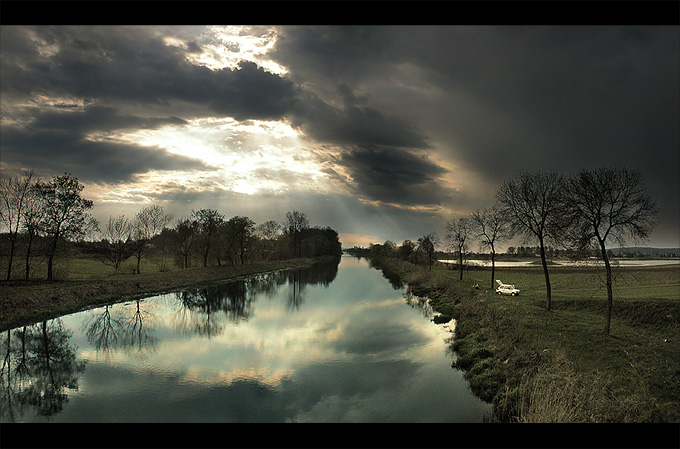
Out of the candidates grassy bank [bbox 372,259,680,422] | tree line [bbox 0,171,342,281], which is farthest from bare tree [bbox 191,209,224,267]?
grassy bank [bbox 372,259,680,422]

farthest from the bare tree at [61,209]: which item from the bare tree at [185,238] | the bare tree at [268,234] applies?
the bare tree at [268,234]

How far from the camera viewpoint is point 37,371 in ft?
39.7

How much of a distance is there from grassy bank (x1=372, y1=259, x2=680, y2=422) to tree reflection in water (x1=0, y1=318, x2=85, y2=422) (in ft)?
42.6

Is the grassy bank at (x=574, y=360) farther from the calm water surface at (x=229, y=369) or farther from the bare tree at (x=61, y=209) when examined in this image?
the bare tree at (x=61, y=209)

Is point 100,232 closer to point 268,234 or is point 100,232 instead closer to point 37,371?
point 37,371

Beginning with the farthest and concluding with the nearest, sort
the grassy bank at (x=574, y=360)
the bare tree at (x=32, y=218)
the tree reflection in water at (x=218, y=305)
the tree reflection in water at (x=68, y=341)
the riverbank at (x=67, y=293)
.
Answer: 1. the bare tree at (x=32, y=218)
2. the tree reflection in water at (x=218, y=305)
3. the riverbank at (x=67, y=293)
4. the tree reflection in water at (x=68, y=341)
5. the grassy bank at (x=574, y=360)

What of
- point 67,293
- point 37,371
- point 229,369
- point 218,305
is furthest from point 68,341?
point 218,305

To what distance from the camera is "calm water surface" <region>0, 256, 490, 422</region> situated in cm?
962

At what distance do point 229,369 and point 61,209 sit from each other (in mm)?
27240

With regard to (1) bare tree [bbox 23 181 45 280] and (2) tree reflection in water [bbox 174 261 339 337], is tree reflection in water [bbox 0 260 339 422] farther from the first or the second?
(1) bare tree [bbox 23 181 45 280]

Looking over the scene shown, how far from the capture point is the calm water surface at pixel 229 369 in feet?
31.6

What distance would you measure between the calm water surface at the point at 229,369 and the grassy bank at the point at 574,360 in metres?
1.08
